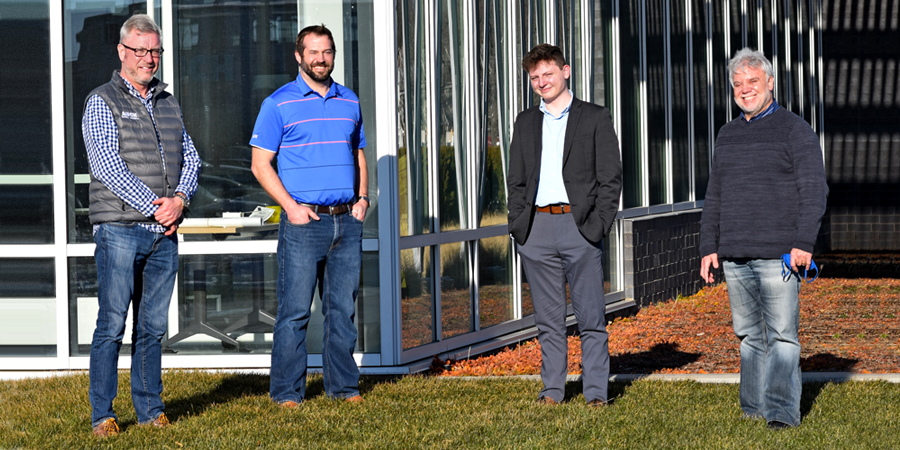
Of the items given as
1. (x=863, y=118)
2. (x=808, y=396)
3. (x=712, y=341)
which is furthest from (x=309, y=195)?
(x=863, y=118)

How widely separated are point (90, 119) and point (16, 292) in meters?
2.98

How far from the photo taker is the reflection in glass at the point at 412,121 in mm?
7551

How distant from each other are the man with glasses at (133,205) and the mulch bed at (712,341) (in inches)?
108

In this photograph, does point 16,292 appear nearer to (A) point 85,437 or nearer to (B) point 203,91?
(B) point 203,91

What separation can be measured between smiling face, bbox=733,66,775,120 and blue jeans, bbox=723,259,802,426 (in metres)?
0.79

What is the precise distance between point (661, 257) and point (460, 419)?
23.0 feet

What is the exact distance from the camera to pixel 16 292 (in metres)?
7.47

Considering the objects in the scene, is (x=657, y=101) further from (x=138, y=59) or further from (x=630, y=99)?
(x=138, y=59)

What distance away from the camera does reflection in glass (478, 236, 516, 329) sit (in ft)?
28.6

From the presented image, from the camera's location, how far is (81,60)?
7.47 m

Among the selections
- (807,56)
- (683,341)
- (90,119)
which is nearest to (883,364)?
(683,341)

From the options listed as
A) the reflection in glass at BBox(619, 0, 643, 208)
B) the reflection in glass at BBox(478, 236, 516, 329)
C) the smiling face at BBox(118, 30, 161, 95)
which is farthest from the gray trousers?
the reflection in glass at BBox(619, 0, 643, 208)

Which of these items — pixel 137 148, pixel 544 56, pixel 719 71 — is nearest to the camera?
pixel 137 148

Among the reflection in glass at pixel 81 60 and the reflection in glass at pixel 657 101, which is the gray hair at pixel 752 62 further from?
the reflection in glass at pixel 657 101
